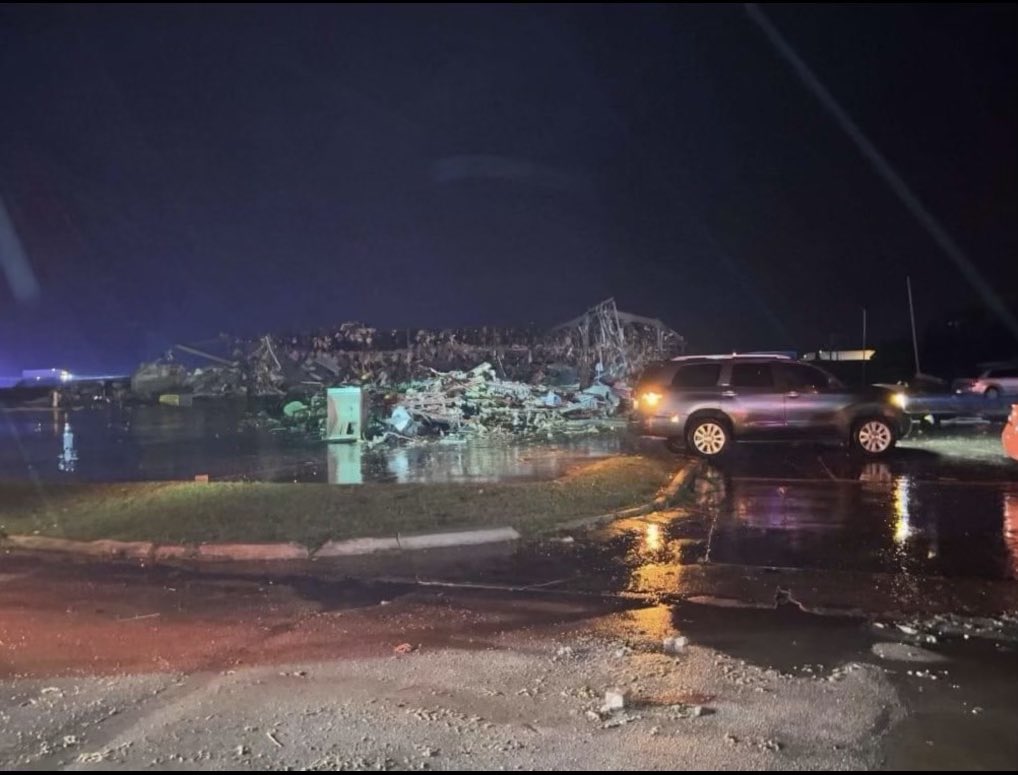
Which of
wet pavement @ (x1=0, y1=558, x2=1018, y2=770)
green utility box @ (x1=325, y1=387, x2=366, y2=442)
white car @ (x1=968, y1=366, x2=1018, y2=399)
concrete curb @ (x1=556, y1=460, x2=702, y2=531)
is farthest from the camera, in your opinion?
white car @ (x1=968, y1=366, x2=1018, y2=399)

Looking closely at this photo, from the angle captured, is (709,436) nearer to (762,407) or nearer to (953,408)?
(762,407)

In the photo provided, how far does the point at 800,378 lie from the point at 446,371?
15996mm

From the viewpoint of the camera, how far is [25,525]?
11188mm

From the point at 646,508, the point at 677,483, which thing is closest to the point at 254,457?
the point at 677,483

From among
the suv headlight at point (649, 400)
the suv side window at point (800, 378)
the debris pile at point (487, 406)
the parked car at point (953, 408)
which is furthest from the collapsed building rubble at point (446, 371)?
the parked car at point (953, 408)

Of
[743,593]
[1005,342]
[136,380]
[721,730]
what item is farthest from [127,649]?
[1005,342]

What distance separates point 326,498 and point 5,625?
4.96 m

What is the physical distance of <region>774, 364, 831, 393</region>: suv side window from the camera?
16938mm

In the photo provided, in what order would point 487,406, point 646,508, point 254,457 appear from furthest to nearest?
point 487,406 < point 254,457 < point 646,508

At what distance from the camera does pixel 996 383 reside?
31.3 m

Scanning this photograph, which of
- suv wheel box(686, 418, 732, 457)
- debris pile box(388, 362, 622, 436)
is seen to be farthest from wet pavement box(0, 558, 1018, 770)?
debris pile box(388, 362, 622, 436)

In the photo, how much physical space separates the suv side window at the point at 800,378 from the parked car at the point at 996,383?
1676 centimetres

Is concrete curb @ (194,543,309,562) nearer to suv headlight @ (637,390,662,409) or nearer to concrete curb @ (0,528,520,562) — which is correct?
concrete curb @ (0,528,520,562)

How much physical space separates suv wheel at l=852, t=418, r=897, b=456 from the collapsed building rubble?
330 inches
